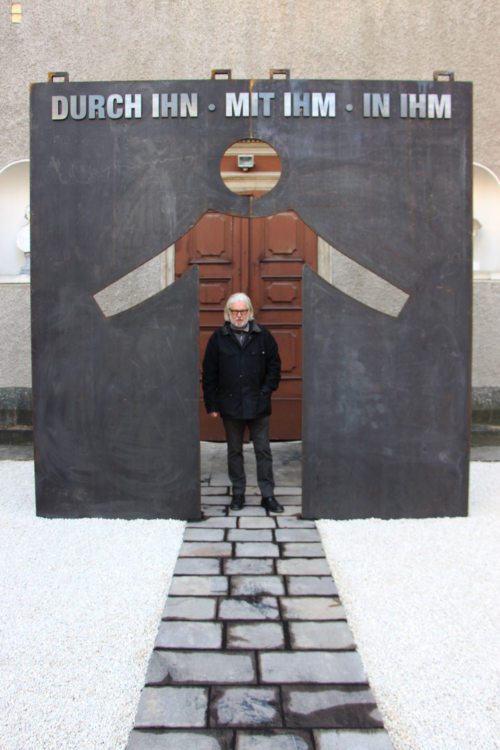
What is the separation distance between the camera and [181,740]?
2244mm

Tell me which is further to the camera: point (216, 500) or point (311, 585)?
point (216, 500)

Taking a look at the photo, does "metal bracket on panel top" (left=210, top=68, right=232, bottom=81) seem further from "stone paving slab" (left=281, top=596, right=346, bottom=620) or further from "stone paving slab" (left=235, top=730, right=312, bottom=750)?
"stone paving slab" (left=235, top=730, right=312, bottom=750)

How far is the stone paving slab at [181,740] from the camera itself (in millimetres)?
2211

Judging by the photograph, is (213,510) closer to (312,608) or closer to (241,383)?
(241,383)

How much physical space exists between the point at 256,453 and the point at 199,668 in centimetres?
238

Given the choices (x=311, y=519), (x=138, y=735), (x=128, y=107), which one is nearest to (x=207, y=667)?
(x=138, y=735)

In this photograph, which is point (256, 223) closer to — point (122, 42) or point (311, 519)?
point (122, 42)

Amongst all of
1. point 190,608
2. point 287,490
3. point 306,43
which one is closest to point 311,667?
point 190,608

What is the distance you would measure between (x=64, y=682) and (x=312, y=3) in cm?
678

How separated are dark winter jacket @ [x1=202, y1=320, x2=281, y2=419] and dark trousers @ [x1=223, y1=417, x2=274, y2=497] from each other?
4.1 inches

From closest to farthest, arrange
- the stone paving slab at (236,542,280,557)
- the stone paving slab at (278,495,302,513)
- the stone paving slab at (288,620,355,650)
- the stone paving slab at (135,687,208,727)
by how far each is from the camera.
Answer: the stone paving slab at (135,687,208,727)
the stone paving slab at (288,620,355,650)
the stone paving slab at (236,542,280,557)
the stone paving slab at (278,495,302,513)

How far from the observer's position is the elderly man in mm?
4895

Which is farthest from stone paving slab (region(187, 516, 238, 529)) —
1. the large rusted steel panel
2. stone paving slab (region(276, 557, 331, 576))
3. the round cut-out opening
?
the round cut-out opening

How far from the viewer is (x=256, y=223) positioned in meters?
7.23
